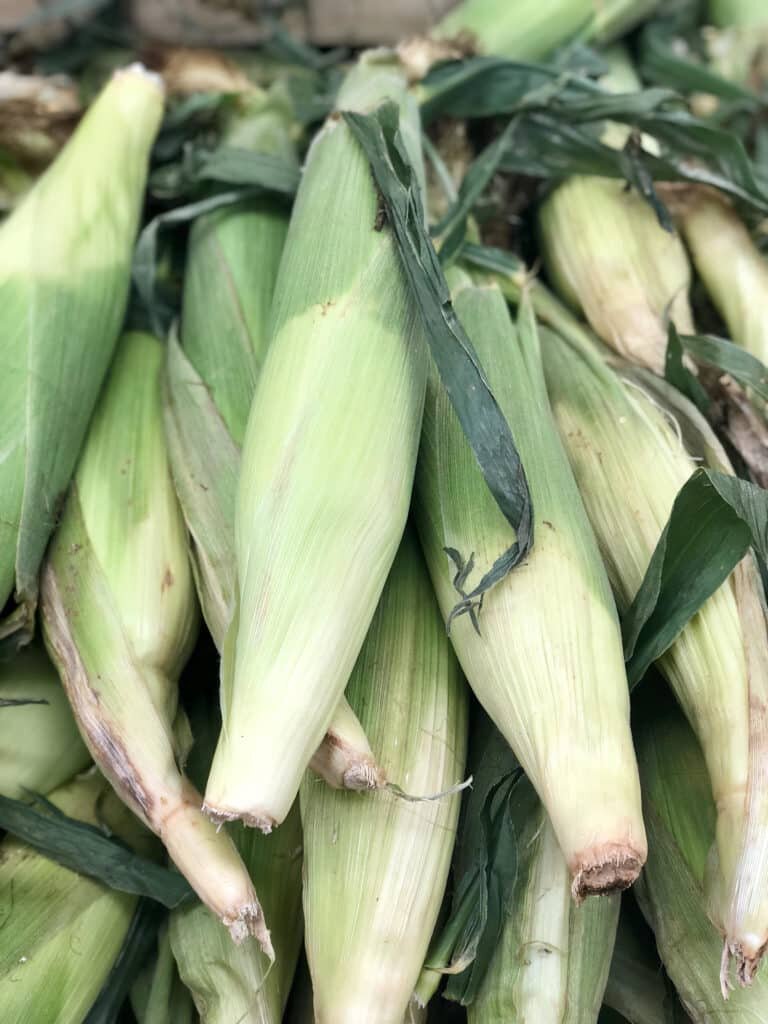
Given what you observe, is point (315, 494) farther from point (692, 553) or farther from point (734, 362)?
point (734, 362)

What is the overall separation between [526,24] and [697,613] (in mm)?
1003

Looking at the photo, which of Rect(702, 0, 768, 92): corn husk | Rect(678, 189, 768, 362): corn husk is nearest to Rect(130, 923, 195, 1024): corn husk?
Rect(678, 189, 768, 362): corn husk

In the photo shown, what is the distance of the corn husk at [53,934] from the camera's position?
646mm

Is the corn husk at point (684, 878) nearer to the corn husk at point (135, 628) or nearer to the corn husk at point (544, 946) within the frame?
the corn husk at point (544, 946)

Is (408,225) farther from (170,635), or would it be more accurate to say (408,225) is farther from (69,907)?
(69,907)

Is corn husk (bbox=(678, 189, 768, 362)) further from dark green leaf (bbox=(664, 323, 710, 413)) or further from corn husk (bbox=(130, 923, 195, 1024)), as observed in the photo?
corn husk (bbox=(130, 923, 195, 1024))

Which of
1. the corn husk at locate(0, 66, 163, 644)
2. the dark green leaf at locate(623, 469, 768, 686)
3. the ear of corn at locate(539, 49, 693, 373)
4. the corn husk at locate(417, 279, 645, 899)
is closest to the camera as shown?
the corn husk at locate(417, 279, 645, 899)

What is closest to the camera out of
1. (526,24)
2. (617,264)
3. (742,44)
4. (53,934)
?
(53,934)

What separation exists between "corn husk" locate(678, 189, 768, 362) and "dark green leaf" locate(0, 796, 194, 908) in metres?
0.77

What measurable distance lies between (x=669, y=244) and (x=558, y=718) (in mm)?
699

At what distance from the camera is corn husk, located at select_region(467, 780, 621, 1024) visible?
1.98 ft

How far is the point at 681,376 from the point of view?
853 millimetres

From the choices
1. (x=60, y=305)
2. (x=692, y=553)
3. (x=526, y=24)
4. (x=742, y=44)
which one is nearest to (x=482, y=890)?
(x=692, y=553)

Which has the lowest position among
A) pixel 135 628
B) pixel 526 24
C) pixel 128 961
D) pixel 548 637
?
pixel 128 961
